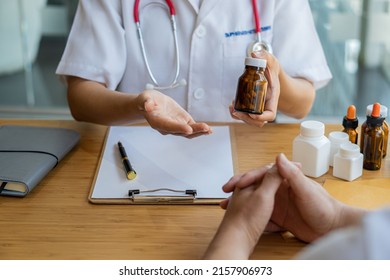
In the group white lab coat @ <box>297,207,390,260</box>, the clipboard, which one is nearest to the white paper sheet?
the clipboard

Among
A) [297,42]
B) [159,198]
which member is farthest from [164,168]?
[297,42]

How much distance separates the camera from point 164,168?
4.47 feet

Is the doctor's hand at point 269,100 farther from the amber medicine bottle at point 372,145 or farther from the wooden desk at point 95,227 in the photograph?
the amber medicine bottle at point 372,145

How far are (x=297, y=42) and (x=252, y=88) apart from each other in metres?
0.48

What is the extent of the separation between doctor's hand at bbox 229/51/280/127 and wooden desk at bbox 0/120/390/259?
10 centimetres

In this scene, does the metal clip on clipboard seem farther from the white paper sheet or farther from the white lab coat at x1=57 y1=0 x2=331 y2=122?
the white lab coat at x1=57 y1=0 x2=331 y2=122

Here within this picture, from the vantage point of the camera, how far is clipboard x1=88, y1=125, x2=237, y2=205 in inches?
48.9

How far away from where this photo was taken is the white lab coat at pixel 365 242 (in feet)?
1.69

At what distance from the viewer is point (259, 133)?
1573 mm

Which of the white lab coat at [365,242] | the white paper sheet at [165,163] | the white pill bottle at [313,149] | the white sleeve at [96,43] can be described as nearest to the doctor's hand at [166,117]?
the white paper sheet at [165,163]

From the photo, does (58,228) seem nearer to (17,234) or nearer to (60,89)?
(17,234)
